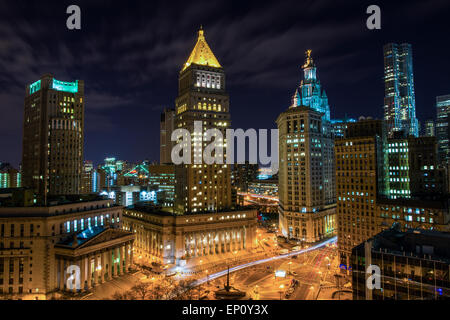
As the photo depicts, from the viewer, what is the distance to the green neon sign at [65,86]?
419ft

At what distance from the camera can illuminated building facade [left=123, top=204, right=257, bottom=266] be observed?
97.9 meters

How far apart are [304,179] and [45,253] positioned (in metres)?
101

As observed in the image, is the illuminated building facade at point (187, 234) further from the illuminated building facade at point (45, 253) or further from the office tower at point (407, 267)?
the office tower at point (407, 267)

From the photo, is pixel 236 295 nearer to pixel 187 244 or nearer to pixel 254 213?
pixel 187 244

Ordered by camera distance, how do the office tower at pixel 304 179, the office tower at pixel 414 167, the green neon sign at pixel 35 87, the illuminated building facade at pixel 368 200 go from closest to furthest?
the illuminated building facade at pixel 368 200 < the office tower at pixel 414 167 < the office tower at pixel 304 179 < the green neon sign at pixel 35 87

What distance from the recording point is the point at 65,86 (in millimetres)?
130500

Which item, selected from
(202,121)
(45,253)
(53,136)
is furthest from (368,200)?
(53,136)

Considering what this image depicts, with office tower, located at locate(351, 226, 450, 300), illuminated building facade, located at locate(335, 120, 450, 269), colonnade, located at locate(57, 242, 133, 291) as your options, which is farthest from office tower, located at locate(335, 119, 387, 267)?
colonnade, located at locate(57, 242, 133, 291)

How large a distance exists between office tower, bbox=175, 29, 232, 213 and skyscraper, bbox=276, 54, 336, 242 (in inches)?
1293

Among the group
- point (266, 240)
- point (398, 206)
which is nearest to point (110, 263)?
point (266, 240)

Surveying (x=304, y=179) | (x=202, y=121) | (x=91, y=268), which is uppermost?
(x=202, y=121)

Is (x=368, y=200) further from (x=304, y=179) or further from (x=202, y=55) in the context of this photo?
(x=202, y=55)

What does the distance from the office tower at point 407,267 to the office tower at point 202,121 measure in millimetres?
69377

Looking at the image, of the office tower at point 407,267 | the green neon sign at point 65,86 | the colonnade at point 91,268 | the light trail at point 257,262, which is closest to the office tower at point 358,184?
the light trail at point 257,262
